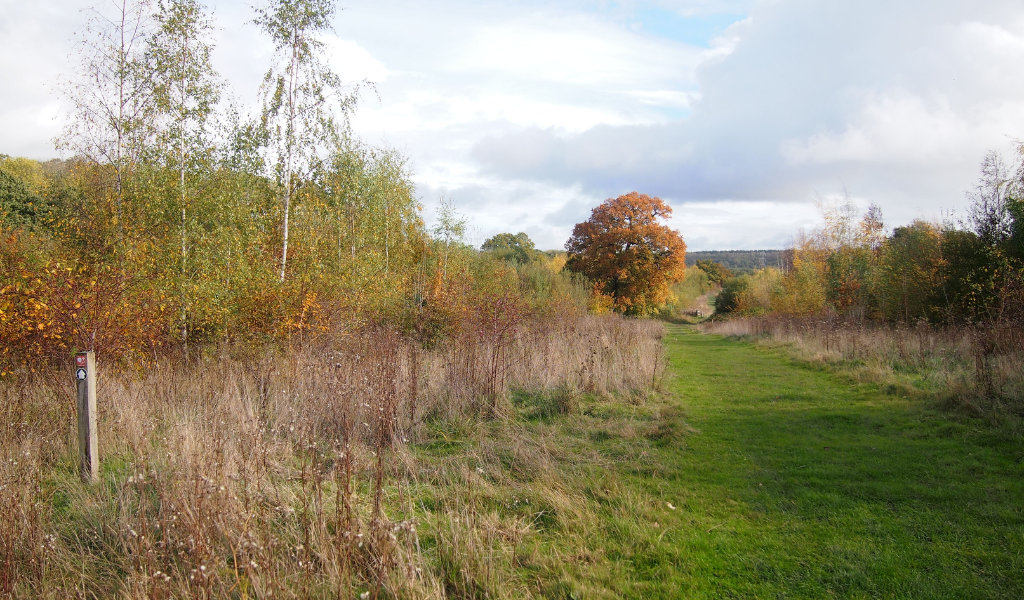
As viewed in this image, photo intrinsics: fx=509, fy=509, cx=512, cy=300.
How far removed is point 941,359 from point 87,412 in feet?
46.1

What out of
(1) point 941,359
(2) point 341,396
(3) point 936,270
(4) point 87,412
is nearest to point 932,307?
(3) point 936,270

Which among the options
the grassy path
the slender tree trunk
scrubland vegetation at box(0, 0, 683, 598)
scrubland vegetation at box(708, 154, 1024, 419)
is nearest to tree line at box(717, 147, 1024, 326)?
scrubland vegetation at box(708, 154, 1024, 419)

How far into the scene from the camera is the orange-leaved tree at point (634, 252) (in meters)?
34.0

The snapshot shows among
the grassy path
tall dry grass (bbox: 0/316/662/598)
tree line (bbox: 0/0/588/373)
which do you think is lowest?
the grassy path

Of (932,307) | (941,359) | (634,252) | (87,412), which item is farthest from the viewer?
(634,252)

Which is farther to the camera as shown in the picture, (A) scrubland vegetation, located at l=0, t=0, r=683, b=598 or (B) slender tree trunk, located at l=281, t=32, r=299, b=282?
(B) slender tree trunk, located at l=281, t=32, r=299, b=282

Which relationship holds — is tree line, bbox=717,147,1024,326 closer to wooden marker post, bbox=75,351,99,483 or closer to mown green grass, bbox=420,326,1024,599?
mown green grass, bbox=420,326,1024,599

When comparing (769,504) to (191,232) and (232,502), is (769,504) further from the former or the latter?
(191,232)

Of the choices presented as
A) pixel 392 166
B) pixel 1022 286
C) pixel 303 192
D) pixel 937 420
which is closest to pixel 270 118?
pixel 303 192

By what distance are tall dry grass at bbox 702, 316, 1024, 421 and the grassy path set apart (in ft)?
2.31

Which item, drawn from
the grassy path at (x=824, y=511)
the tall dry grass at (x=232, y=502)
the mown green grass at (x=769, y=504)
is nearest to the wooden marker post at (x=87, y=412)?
the tall dry grass at (x=232, y=502)

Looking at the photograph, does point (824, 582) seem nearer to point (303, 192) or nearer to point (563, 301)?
point (303, 192)

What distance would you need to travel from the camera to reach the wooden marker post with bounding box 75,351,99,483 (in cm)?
462

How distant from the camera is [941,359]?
34.6ft
